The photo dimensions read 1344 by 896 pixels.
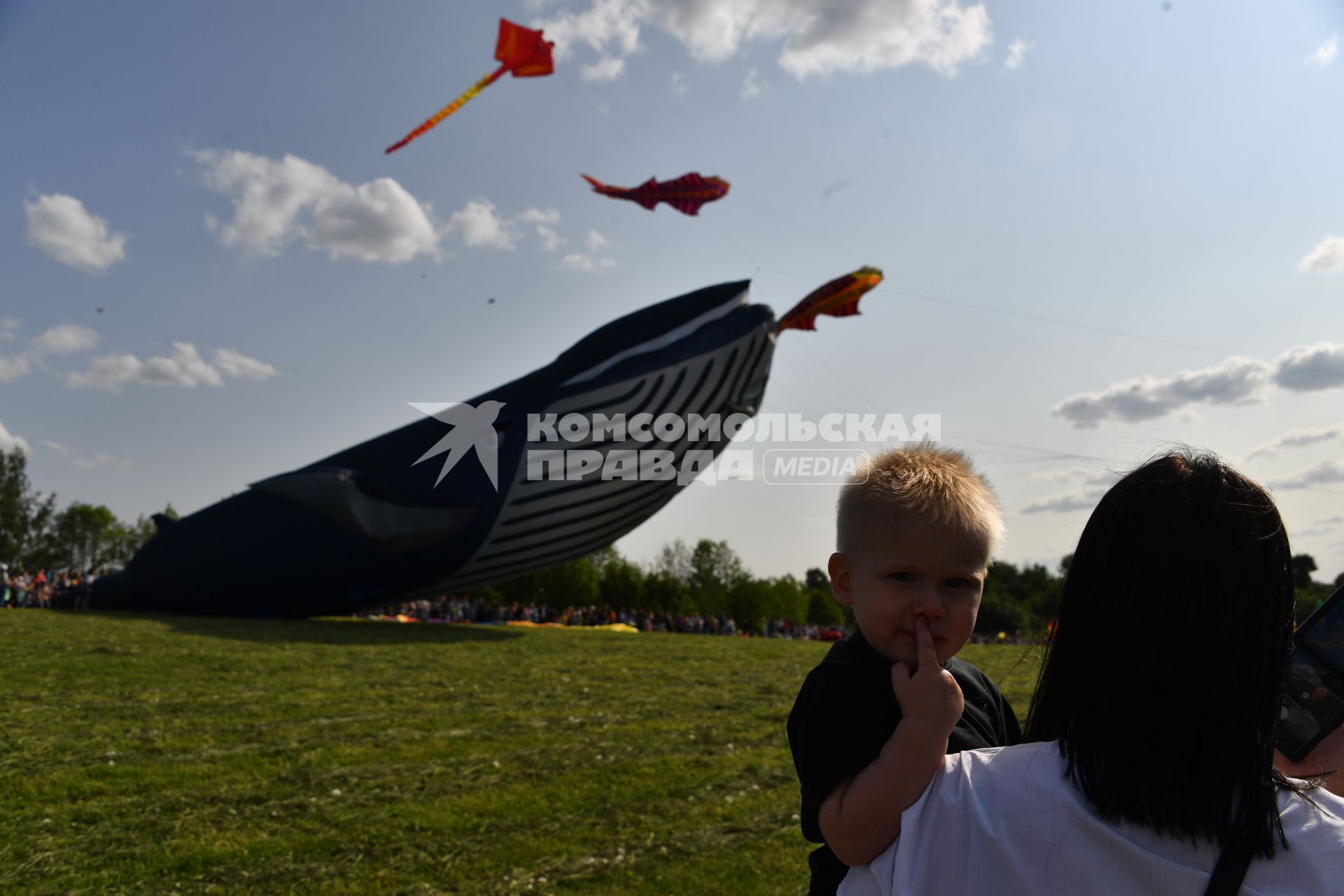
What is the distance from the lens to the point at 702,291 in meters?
21.3

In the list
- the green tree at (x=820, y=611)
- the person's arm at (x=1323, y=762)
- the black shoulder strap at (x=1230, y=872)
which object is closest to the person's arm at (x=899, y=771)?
the black shoulder strap at (x=1230, y=872)

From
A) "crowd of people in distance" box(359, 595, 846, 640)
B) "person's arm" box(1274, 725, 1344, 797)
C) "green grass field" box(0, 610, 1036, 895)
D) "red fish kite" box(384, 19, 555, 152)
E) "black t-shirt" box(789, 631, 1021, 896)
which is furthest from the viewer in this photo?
"crowd of people in distance" box(359, 595, 846, 640)

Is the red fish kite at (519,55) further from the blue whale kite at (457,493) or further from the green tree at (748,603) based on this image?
the green tree at (748,603)

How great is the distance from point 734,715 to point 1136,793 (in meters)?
8.72

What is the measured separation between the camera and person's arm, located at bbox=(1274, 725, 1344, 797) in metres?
1.75

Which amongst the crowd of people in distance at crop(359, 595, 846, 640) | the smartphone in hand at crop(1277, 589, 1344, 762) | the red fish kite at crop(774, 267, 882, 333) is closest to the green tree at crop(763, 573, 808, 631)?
the crowd of people in distance at crop(359, 595, 846, 640)

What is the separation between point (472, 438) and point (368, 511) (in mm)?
3112

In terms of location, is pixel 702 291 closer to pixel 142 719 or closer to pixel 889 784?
pixel 142 719


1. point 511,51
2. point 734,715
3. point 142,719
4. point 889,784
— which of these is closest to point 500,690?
point 734,715

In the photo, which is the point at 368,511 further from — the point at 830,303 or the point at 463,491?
the point at 830,303

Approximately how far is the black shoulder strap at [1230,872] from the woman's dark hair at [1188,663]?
2 centimetres

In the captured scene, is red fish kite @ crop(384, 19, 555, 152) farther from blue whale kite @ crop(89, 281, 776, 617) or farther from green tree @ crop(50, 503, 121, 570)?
green tree @ crop(50, 503, 121, 570)

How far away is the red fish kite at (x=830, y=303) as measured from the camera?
22141 millimetres

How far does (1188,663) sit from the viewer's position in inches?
57.4
